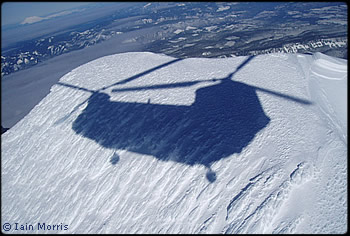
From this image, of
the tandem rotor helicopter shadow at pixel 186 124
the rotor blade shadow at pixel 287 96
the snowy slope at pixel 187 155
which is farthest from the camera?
the rotor blade shadow at pixel 287 96

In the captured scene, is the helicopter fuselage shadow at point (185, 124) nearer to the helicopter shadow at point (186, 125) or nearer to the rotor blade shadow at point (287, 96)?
the helicopter shadow at point (186, 125)

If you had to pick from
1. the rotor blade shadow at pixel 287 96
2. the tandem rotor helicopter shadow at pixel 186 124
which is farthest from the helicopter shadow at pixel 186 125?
the rotor blade shadow at pixel 287 96

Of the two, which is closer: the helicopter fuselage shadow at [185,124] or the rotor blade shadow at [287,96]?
the helicopter fuselage shadow at [185,124]

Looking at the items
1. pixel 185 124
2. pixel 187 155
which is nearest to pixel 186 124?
pixel 185 124

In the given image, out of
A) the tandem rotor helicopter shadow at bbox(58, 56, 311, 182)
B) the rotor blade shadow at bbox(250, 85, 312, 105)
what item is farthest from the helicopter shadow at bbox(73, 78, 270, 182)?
the rotor blade shadow at bbox(250, 85, 312, 105)

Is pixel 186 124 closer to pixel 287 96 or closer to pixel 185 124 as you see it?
pixel 185 124

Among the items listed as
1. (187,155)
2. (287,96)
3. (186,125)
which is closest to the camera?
(187,155)

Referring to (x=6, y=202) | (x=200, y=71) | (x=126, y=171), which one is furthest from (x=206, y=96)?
(x=6, y=202)

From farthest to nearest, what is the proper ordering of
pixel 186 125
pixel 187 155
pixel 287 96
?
pixel 287 96 → pixel 186 125 → pixel 187 155
